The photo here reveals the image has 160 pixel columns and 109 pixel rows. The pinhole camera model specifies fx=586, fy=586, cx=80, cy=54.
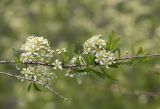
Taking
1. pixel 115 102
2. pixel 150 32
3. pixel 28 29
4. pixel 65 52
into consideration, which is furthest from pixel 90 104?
pixel 65 52

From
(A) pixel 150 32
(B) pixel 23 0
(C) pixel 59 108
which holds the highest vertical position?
(B) pixel 23 0

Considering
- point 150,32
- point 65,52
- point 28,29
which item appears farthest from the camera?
point 28,29

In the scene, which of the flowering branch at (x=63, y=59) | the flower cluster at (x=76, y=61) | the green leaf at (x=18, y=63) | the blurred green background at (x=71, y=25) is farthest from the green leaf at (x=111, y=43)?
the blurred green background at (x=71, y=25)

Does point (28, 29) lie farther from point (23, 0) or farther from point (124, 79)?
point (124, 79)

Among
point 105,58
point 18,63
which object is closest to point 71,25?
point 18,63

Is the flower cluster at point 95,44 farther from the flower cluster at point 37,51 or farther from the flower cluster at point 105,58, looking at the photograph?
the flower cluster at point 37,51

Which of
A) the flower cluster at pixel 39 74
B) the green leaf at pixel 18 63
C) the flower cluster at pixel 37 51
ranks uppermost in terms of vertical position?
the flower cluster at pixel 37 51
